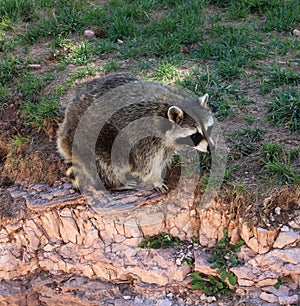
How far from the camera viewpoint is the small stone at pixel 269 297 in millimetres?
3639

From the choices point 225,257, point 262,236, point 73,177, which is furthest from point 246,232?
point 73,177

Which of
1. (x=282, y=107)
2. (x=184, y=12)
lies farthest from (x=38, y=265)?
(x=184, y=12)

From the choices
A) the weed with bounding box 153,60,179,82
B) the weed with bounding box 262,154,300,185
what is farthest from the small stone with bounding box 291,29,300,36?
the weed with bounding box 262,154,300,185

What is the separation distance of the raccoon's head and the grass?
1.13ft

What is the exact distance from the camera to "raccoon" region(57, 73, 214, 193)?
3.80 meters

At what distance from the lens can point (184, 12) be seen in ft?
18.5

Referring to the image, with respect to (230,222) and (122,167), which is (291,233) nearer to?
(230,222)

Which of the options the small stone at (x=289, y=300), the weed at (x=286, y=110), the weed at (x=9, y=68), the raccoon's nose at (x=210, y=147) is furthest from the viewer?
the weed at (x=9, y=68)

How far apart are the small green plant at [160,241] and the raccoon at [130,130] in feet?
1.19

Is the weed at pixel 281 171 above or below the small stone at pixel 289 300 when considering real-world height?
above

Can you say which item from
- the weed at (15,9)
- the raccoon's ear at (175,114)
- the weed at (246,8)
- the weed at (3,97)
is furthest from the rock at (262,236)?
the weed at (15,9)

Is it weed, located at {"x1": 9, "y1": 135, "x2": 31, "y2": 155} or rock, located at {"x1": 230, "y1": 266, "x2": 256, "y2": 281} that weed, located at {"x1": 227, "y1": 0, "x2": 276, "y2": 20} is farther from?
rock, located at {"x1": 230, "y1": 266, "x2": 256, "y2": 281}

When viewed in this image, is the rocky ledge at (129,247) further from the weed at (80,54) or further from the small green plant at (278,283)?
the weed at (80,54)

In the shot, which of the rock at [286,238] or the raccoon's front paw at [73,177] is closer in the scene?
the rock at [286,238]
